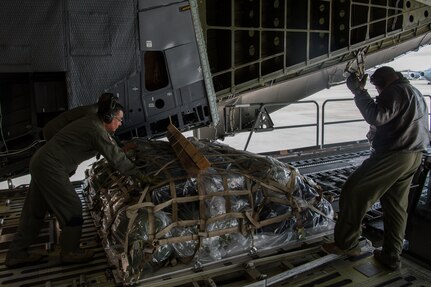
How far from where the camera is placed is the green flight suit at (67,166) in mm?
3395

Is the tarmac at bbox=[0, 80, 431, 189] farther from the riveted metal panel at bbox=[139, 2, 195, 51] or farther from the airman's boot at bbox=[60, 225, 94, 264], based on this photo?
the airman's boot at bbox=[60, 225, 94, 264]

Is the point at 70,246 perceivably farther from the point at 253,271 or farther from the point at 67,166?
the point at 253,271

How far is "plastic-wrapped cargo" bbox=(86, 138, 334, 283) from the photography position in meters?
3.00

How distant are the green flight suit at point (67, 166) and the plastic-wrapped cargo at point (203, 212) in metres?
0.26

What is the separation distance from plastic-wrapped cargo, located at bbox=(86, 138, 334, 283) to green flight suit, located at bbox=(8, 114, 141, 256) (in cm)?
26

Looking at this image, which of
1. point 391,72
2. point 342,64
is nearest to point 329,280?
point 391,72

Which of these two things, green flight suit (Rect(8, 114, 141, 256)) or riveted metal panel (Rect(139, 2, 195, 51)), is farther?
riveted metal panel (Rect(139, 2, 195, 51))

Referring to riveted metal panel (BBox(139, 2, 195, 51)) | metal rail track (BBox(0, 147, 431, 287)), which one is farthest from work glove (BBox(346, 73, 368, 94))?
riveted metal panel (BBox(139, 2, 195, 51))

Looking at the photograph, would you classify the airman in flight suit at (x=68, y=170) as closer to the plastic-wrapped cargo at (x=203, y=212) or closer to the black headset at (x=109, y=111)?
the black headset at (x=109, y=111)

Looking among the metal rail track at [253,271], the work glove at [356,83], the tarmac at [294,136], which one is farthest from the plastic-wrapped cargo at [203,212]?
the tarmac at [294,136]

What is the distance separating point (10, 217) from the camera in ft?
14.9

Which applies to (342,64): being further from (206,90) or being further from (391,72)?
(391,72)

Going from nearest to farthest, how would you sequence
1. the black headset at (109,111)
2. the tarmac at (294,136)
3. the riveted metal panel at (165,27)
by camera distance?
1. the black headset at (109,111)
2. the riveted metal panel at (165,27)
3. the tarmac at (294,136)

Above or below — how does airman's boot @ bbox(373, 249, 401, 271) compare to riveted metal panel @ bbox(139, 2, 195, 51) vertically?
below
